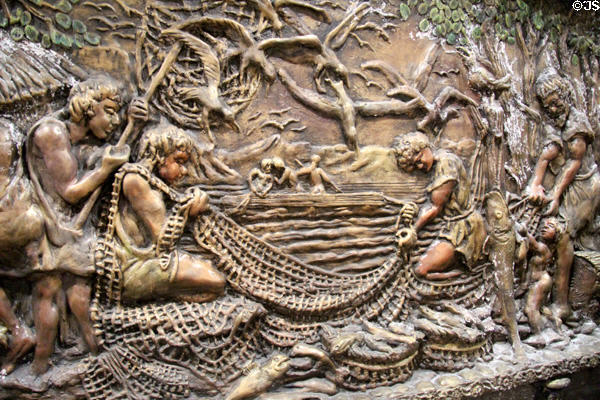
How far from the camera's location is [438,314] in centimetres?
334

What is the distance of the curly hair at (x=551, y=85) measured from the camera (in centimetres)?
374

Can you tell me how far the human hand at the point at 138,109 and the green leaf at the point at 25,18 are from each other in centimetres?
60

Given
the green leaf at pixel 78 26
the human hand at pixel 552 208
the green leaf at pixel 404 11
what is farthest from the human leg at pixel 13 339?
the human hand at pixel 552 208

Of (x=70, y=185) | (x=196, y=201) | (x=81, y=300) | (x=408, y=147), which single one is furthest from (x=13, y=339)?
(x=408, y=147)

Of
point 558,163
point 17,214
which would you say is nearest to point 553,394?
point 558,163

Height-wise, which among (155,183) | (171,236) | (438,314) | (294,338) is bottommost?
(294,338)

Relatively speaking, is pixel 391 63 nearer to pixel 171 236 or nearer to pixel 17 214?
pixel 171 236

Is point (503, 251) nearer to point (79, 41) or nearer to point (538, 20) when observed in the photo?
point (538, 20)

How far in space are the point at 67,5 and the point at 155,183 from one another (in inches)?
37.8

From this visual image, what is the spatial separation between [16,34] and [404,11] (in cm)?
215

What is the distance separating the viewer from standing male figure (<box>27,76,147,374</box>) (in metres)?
2.60

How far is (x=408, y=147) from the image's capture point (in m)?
3.28

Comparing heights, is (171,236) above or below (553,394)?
above

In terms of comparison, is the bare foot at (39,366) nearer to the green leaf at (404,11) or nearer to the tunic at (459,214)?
the tunic at (459,214)
